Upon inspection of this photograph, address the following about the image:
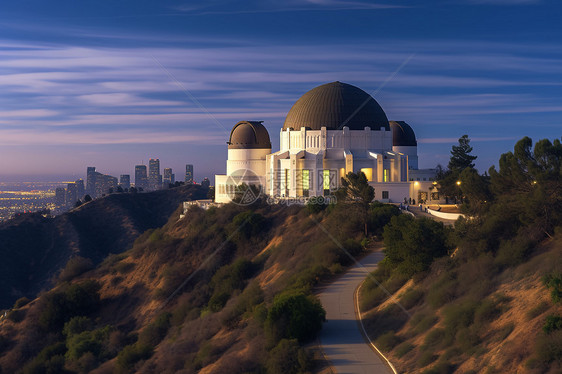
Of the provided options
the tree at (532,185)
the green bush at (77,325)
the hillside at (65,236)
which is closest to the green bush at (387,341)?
the tree at (532,185)

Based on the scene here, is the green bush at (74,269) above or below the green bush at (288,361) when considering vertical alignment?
below

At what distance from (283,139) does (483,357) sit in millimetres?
36998

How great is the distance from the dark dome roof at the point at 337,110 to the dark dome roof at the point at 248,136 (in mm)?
2340

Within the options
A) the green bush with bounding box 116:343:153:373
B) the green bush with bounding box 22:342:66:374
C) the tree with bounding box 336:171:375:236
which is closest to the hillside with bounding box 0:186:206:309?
the green bush with bounding box 22:342:66:374

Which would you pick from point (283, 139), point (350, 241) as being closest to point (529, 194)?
point (350, 241)

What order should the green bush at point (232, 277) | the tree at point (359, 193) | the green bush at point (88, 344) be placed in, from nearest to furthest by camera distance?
1. the green bush at point (88, 344)
2. the green bush at point (232, 277)
3. the tree at point (359, 193)

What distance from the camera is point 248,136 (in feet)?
168

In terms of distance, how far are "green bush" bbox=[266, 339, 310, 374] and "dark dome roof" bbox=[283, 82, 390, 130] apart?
33.1 m

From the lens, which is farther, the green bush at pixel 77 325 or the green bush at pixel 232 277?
the green bush at pixel 77 325

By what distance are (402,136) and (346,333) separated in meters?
40.9

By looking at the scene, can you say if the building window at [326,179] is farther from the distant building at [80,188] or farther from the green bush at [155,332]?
the distant building at [80,188]

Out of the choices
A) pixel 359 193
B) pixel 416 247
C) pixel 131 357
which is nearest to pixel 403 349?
pixel 416 247

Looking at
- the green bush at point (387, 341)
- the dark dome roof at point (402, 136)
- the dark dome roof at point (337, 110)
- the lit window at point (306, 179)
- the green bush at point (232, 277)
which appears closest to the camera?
the green bush at point (387, 341)

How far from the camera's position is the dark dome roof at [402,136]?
190 feet
